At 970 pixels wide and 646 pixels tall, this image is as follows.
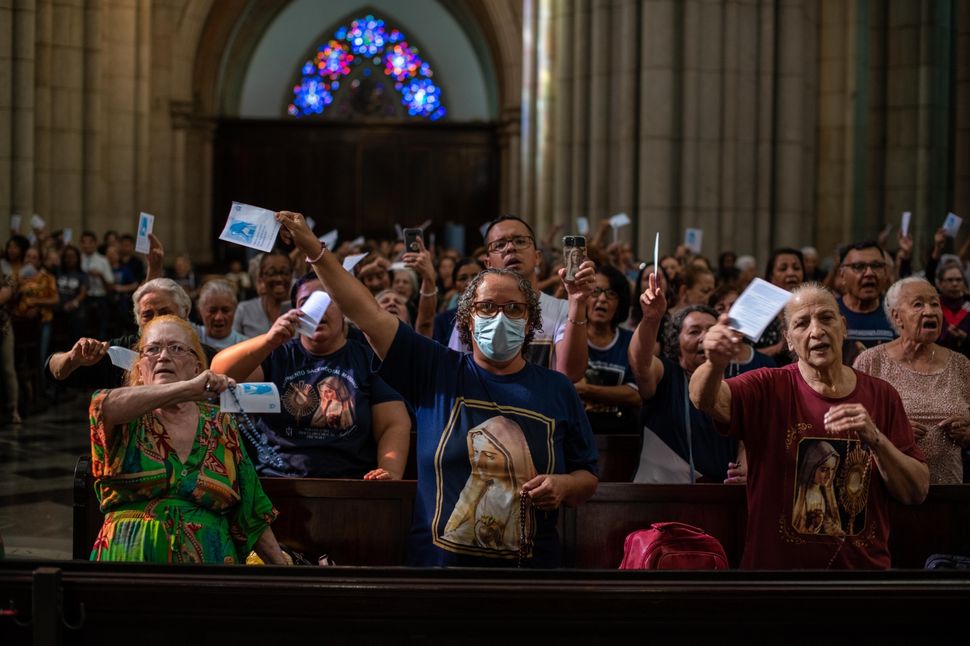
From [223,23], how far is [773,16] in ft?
59.9

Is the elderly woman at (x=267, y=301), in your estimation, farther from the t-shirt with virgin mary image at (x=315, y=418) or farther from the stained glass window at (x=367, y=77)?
the stained glass window at (x=367, y=77)

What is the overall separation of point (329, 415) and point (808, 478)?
→ 1861 millimetres

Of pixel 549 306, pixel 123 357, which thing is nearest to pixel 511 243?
pixel 549 306

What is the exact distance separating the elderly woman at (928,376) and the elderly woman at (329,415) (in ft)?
6.54

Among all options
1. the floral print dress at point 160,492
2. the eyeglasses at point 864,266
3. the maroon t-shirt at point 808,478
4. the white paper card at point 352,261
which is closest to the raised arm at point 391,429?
the white paper card at point 352,261

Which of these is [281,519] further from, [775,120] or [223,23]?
[223,23]

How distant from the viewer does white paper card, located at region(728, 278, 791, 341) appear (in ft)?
11.1

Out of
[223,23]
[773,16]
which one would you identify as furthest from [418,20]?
[773,16]

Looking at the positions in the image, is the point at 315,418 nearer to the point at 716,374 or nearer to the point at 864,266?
the point at 716,374

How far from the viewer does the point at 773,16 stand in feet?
43.3

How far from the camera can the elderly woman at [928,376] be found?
502 cm

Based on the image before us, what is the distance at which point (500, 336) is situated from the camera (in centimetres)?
383

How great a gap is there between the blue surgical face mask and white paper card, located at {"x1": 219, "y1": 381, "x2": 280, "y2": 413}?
679mm

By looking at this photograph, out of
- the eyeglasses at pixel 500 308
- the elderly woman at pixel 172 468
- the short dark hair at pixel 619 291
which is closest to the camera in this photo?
the elderly woman at pixel 172 468
